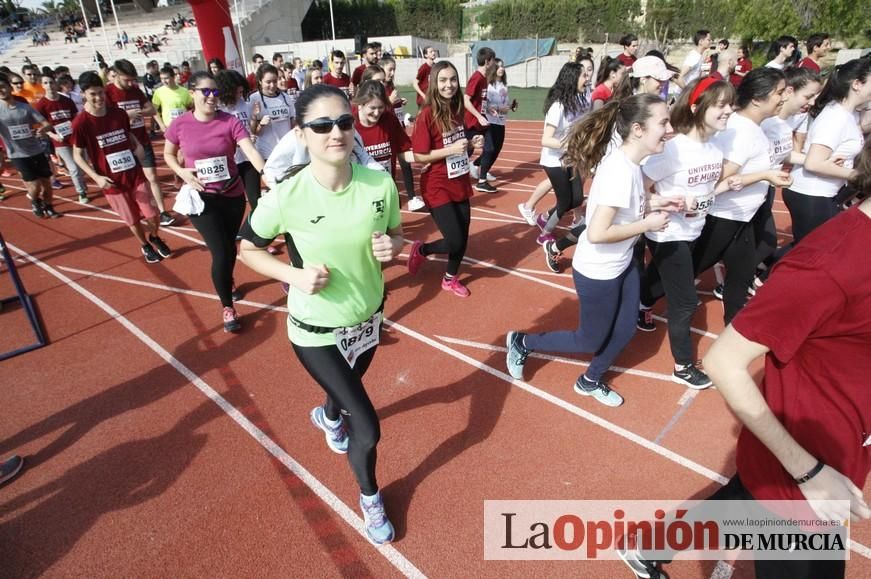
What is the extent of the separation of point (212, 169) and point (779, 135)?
5.12 meters

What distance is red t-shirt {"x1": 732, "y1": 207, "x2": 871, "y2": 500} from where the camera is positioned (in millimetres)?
1133

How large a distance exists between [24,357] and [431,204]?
406 centimetres

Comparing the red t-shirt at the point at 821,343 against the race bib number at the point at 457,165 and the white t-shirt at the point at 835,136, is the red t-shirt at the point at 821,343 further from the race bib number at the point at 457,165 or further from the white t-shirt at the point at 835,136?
the race bib number at the point at 457,165

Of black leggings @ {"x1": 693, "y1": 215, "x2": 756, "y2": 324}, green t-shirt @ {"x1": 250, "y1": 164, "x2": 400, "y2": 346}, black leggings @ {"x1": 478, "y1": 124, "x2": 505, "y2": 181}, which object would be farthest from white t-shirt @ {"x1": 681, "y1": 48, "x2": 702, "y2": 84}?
green t-shirt @ {"x1": 250, "y1": 164, "x2": 400, "y2": 346}

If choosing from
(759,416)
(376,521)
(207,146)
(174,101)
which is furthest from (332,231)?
(174,101)

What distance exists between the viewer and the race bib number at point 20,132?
7.37m

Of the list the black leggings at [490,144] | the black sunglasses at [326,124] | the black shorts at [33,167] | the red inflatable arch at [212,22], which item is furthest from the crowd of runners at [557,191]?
the red inflatable arch at [212,22]

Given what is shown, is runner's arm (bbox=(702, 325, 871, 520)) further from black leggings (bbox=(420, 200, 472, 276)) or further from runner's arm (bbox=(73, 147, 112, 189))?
runner's arm (bbox=(73, 147, 112, 189))

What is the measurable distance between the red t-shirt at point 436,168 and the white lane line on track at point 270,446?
263 centimetres

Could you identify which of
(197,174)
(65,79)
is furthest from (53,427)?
(65,79)

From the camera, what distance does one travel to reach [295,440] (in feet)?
10.8

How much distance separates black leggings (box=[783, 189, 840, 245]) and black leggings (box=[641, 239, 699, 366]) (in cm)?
146

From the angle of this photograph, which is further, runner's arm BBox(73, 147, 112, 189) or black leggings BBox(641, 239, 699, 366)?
runner's arm BBox(73, 147, 112, 189)

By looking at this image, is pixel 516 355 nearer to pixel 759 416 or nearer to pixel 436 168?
pixel 436 168
